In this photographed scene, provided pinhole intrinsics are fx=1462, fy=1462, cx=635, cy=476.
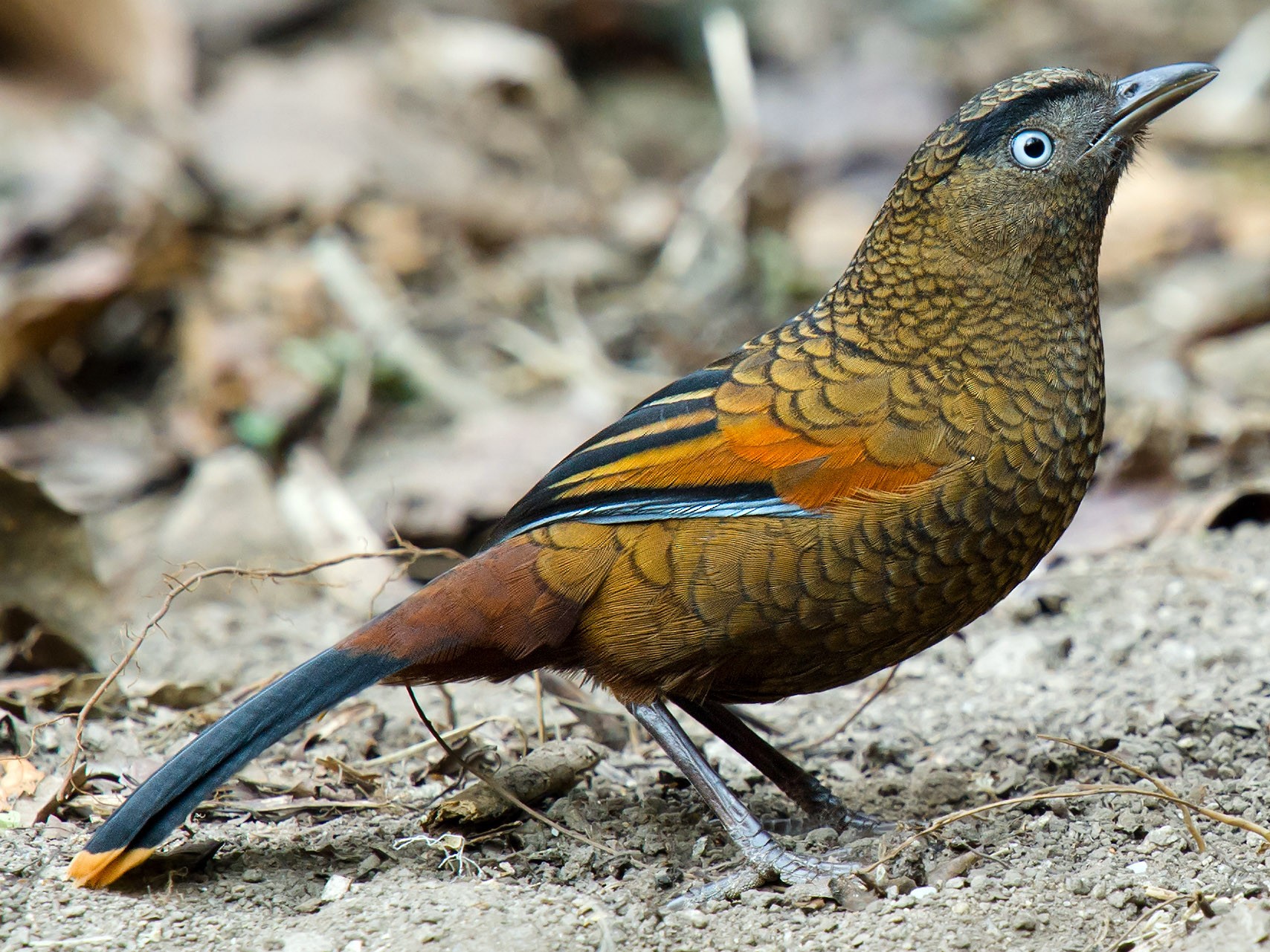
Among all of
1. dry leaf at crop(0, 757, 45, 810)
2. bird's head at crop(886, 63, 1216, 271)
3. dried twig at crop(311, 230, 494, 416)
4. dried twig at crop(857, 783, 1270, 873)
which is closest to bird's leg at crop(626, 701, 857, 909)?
dried twig at crop(857, 783, 1270, 873)

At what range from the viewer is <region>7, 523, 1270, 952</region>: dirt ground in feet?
8.50

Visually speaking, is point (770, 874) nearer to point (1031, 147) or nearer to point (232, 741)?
point (232, 741)

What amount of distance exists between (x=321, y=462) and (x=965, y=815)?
337cm

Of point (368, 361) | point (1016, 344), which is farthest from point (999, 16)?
point (1016, 344)

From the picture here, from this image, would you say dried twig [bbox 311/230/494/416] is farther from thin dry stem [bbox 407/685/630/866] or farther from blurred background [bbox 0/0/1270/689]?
thin dry stem [bbox 407/685/630/866]

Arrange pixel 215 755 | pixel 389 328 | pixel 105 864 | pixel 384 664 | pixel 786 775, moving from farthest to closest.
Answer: pixel 389 328 → pixel 786 775 → pixel 384 664 → pixel 215 755 → pixel 105 864

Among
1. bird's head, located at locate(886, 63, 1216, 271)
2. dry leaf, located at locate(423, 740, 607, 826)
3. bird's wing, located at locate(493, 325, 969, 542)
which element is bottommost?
dry leaf, located at locate(423, 740, 607, 826)

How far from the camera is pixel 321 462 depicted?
5.55 metres

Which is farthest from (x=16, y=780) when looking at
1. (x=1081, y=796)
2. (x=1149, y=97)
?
(x=1149, y=97)

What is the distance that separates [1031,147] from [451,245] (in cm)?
434

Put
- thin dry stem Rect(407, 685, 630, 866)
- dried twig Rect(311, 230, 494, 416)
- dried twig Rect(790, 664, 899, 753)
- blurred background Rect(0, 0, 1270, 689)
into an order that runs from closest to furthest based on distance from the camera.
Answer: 1. thin dry stem Rect(407, 685, 630, 866)
2. dried twig Rect(790, 664, 899, 753)
3. blurred background Rect(0, 0, 1270, 689)
4. dried twig Rect(311, 230, 494, 416)

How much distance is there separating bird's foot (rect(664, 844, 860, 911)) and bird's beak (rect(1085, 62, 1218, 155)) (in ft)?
5.17

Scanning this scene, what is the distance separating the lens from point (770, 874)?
2.90 m

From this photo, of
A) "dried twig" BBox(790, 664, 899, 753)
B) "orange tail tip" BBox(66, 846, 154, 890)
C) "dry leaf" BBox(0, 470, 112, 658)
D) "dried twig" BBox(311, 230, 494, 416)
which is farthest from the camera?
"dried twig" BBox(311, 230, 494, 416)
